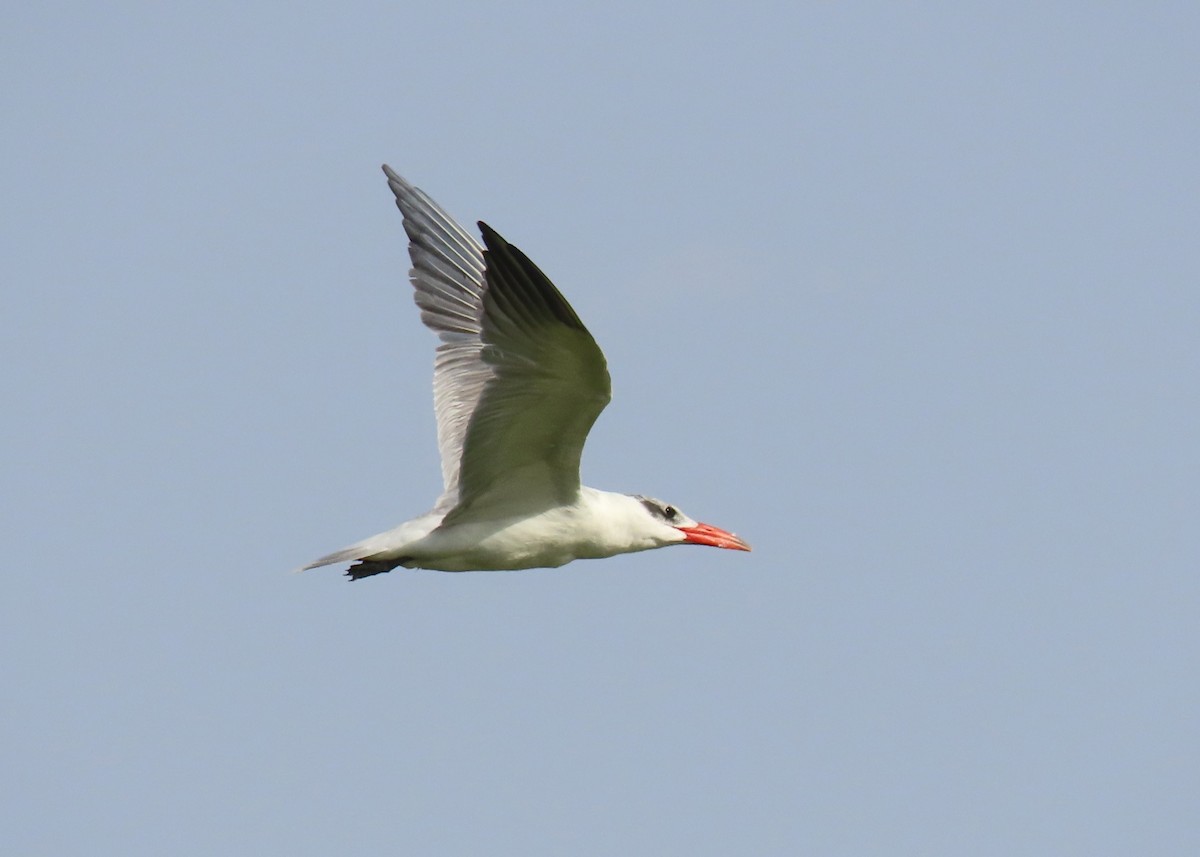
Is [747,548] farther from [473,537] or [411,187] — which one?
[411,187]

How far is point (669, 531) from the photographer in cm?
1202

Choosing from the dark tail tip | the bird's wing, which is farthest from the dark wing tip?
the dark tail tip

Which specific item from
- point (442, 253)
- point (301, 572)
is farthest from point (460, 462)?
point (442, 253)

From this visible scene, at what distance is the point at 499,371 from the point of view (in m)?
10.4

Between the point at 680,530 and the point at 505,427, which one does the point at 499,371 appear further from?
the point at 680,530

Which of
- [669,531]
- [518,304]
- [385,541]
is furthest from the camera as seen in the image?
[669,531]

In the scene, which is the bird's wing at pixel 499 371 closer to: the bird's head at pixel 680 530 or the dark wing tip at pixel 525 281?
the dark wing tip at pixel 525 281

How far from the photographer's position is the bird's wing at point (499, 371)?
9.95 m

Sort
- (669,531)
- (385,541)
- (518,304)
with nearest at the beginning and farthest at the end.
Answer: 1. (518,304)
2. (385,541)
3. (669,531)

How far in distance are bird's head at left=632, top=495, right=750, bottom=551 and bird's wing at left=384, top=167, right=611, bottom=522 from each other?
0.95m

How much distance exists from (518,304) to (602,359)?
0.61 m

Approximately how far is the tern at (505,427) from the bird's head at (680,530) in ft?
0.03

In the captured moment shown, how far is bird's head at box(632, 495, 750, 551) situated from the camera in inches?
470

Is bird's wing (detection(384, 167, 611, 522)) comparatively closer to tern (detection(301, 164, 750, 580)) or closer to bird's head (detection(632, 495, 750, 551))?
tern (detection(301, 164, 750, 580))
